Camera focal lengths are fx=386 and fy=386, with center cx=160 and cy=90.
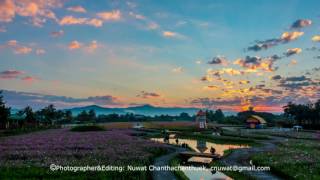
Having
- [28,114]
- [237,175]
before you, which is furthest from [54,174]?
[28,114]

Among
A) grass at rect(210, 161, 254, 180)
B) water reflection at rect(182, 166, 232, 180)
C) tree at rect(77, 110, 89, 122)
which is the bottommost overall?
water reflection at rect(182, 166, 232, 180)

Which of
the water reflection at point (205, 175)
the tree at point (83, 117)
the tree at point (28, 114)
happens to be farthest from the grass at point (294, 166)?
the tree at point (83, 117)

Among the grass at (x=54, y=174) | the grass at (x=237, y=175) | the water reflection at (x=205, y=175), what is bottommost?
the water reflection at (x=205, y=175)

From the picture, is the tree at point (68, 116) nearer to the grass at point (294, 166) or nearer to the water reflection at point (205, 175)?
the grass at point (294, 166)

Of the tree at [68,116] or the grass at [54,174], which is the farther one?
the tree at [68,116]

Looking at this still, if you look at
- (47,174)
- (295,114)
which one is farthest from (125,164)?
→ (295,114)

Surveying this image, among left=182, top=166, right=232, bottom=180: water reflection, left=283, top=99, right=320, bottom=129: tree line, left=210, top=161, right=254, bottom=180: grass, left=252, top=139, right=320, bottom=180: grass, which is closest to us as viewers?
left=252, top=139, right=320, bottom=180: grass

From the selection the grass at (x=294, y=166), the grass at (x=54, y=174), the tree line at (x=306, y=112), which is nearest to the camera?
the grass at (x=54, y=174)

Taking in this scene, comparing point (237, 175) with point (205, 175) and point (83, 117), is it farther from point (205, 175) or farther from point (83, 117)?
point (83, 117)

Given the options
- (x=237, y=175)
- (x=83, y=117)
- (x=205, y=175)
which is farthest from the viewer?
(x=83, y=117)

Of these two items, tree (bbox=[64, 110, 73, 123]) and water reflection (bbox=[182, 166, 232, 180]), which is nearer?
water reflection (bbox=[182, 166, 232, 180])

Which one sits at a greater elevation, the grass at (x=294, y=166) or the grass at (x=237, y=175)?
the grass at (x=294, y=166)

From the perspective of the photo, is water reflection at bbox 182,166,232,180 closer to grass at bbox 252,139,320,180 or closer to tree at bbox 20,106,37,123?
grass at bbox 252,139,320,180

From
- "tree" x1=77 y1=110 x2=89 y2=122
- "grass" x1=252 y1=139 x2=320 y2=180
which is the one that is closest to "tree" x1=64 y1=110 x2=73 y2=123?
"tree" x1=77 y1=110 x2=89 y2=122
